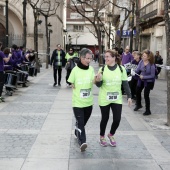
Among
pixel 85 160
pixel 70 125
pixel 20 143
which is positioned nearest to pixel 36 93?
pixel 70 125

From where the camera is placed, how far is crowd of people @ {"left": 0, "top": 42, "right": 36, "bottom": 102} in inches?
445

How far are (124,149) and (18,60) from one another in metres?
9.95

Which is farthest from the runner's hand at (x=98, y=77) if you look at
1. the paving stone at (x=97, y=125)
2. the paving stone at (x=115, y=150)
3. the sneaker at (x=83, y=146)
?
the paving stone at (x=97, y=125)

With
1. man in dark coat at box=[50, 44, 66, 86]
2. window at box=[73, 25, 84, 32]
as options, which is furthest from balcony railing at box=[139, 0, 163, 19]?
window at box=[73, 25, 84, 32]

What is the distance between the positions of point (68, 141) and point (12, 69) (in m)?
7.64

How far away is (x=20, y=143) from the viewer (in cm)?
651

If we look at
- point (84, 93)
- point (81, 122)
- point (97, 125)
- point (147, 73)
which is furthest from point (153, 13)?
point (81, 122)

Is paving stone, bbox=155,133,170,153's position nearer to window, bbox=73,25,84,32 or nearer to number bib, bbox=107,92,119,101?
number bib, bbox=107,92,119,101

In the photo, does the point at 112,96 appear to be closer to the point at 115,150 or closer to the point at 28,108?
the point at 115,150

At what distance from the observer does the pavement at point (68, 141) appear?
→ 5445mm

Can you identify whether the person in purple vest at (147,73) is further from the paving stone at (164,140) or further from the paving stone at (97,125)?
the paving stone at (164,140)

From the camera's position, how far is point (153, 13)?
87.8 feet

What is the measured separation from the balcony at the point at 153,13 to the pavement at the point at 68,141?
596 inches

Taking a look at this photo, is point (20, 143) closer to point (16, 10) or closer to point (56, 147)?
point (56, 147)
